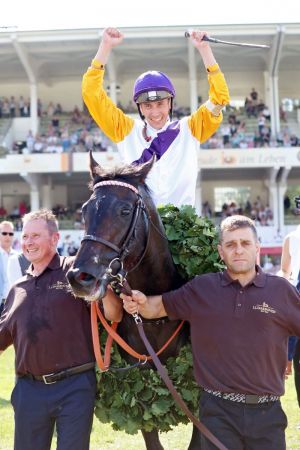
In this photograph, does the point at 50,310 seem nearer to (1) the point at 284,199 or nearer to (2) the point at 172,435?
(2) the point at 172,435

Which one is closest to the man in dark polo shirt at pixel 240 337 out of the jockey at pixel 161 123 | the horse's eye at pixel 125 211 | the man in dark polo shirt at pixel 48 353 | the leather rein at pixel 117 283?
the leather rein at pixel 117 283

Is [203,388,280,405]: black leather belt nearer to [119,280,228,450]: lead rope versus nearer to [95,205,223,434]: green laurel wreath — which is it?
[119,280,228,450]: lead rope

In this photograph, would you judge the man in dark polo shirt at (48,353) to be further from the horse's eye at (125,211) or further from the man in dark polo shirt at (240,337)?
the horse's eye at (125,211)

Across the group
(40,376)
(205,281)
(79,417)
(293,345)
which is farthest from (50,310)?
(293,345)

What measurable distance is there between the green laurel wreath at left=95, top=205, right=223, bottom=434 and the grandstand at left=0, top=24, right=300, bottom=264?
2121cm

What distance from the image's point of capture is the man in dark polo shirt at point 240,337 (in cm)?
295

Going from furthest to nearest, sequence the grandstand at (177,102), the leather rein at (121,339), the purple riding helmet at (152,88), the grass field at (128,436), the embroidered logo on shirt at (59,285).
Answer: the grandstand at (177,102) → the grass field at (128,436) → the purple riding helmet at (152,88) → the embroidered logo on shirt at (59,285) → the leather rein at (121,339)

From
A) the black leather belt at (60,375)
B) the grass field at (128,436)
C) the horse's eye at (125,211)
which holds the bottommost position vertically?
the grass field at (128,436)

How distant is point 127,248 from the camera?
2832mm

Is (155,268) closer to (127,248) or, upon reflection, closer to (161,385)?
(127,248)

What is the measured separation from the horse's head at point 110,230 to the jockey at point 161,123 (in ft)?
3.01

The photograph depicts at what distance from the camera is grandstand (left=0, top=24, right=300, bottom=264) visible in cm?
2672

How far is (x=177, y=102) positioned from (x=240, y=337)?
29.7 metres

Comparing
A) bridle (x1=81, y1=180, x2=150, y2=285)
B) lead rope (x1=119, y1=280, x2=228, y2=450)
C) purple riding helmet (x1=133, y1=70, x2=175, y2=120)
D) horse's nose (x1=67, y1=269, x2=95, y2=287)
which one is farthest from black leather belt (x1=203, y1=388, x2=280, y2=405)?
purple riding helmet (x1=133, y1=70, x2=175, y2=120)
